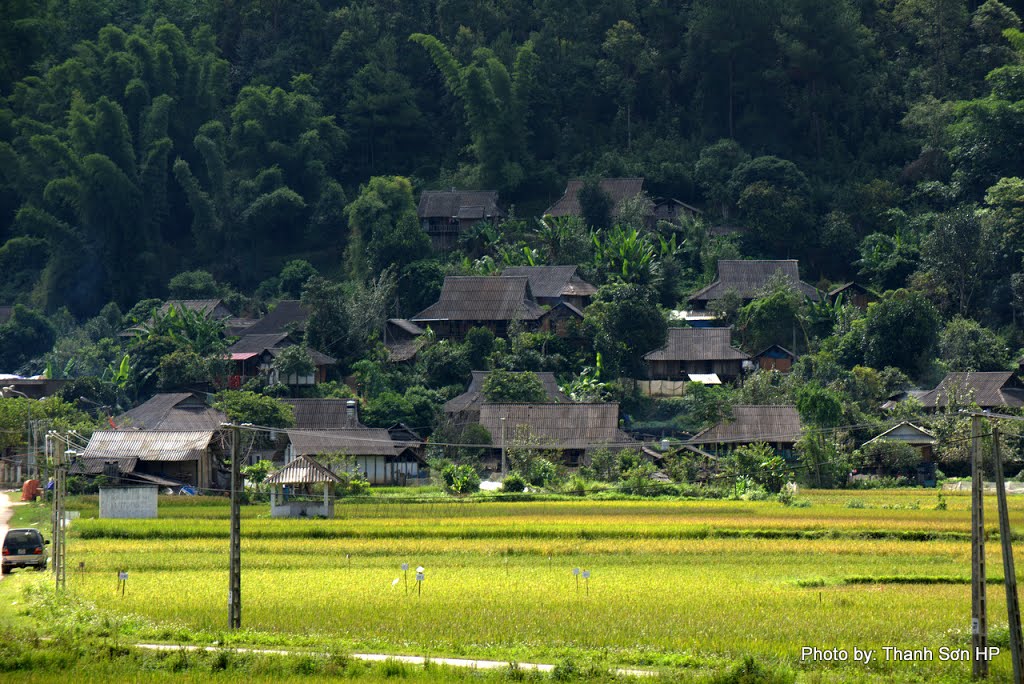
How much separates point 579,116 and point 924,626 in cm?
5748

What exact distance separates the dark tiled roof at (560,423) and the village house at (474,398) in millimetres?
1399

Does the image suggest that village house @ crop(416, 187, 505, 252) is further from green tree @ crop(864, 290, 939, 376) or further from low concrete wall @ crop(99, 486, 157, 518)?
low concrete wall @ crop(99, 486, 157, 518)

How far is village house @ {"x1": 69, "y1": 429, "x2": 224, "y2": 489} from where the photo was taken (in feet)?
171

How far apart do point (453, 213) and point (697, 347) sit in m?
17.1

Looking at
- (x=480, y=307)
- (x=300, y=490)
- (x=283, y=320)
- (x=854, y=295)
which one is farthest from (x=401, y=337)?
(x=300, y=490)

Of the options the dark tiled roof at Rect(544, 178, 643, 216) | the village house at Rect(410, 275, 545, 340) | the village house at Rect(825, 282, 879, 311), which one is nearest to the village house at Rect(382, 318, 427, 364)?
the village house at Rect(410, 275, 545, 340)

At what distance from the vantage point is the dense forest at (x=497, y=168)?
64.6 m

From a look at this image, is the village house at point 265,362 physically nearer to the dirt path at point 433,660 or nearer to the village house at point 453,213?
the village house at point 453,213

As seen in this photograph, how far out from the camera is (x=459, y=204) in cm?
7638

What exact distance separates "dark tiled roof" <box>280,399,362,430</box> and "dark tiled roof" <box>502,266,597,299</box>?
11.1 meters

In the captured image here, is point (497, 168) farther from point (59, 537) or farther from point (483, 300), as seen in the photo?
point (59, 537)

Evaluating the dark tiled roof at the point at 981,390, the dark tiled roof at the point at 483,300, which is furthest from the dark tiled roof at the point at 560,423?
the dark tiled roof at the point at 981,390

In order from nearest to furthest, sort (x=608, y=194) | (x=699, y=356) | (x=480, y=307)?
1. (x=699, y=356)
2. (x=480, y=307)
3. (x=608, y=194)

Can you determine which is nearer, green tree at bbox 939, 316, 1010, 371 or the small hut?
the small hut
